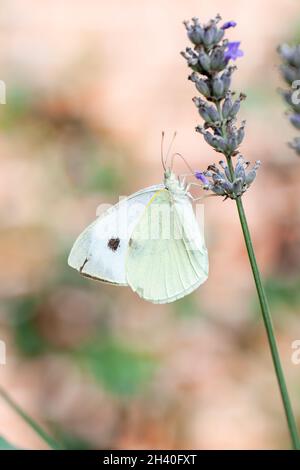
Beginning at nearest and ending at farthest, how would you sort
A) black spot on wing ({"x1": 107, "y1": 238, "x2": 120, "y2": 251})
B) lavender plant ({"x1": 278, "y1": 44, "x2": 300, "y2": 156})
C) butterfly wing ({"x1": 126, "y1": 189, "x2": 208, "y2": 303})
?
lavender plant ({"x1": 278, "y1": 44, "x2": 300, "y2": 156}) → butterfly wing ({"x1": 126, "y1": 189, "x2": 208, "y2": 303}) → black spot on wing ({"x1": 107, "y1": 238, "x2": 120, "y2": 251})

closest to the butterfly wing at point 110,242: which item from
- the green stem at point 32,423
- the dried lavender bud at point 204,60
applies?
the green stem at point 32,423

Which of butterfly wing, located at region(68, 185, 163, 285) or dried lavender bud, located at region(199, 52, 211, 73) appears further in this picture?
butterfly wing, located at region(68, 185, 163, 285)

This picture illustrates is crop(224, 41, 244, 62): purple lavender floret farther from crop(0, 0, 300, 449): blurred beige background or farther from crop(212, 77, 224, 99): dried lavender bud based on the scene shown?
crop(0, 0, 300, 449): blurred beige background

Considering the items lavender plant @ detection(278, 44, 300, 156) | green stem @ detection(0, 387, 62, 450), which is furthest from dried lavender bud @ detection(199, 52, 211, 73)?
green stem @ detection(0, 387, 62, 450)

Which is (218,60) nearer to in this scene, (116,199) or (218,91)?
(218,91)

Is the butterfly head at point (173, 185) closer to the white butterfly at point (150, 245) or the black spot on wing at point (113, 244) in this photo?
the white butterfly at point (150, 245)

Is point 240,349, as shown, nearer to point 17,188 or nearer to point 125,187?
point 125,187
